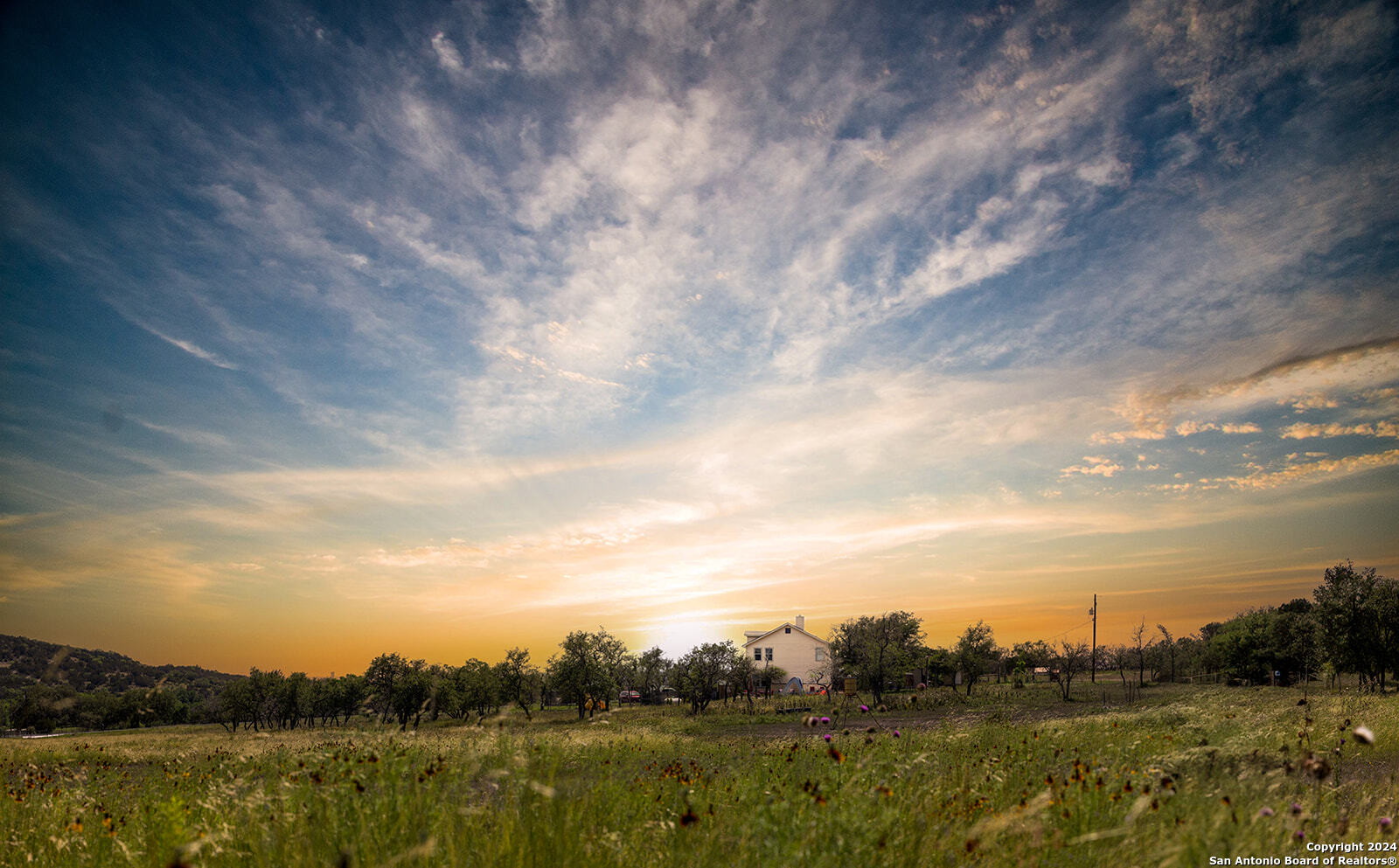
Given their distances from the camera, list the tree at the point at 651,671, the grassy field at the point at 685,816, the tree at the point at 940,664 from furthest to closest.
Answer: the tree at the point at 651,671
the tree at the point at 940,664
the grassy field at the point at 685,816

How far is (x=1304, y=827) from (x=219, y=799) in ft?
30.1

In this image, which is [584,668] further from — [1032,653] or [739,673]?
[1032,653]

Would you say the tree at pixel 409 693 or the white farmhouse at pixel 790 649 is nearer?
the tree at pixel 409 693

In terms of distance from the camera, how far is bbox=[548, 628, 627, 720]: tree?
50.3m

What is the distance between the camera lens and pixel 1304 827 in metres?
5.52

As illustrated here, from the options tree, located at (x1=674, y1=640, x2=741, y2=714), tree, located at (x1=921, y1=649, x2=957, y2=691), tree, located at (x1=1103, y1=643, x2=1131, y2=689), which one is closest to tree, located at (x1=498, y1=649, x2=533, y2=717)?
tree, located at (x1=674, y1=640, x2=741, y2=714)

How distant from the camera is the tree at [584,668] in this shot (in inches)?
1981

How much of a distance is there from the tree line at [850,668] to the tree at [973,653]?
0.13 metres

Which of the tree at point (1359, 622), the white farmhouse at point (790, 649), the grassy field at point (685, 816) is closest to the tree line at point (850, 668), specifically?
the tree at point (1359, 622)

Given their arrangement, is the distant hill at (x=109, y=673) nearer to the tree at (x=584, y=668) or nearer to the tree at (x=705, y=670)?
the tree at (x=584, y=668)

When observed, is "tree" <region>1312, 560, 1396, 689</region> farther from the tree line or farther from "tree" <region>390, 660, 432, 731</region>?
"tree" <region>390, 660, 432, 731</region>

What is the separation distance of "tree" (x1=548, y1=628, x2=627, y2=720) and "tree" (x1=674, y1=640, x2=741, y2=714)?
618 cm

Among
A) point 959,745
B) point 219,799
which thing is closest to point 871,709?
→ point 959,745

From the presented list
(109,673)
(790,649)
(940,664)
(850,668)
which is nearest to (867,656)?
(850,668)
